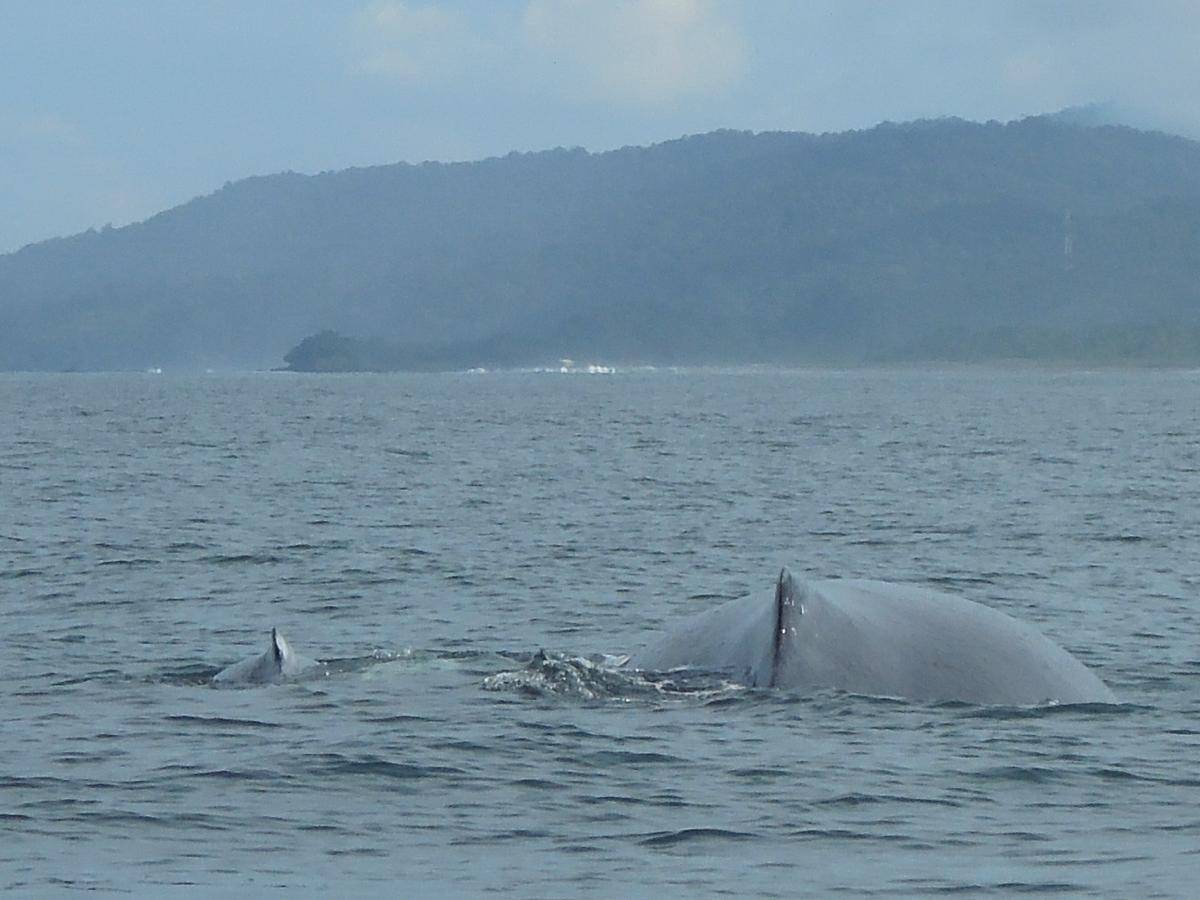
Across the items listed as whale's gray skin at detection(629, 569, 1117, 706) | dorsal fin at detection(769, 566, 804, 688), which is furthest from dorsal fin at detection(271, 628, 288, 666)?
dorsal fin at detection(769, 566, 804, 688)

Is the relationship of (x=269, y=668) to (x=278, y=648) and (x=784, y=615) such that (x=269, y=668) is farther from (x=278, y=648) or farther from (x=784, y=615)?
(x=784, y=615)

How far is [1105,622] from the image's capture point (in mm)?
20125

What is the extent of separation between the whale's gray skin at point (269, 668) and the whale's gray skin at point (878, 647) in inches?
131

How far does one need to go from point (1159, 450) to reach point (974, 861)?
46.8 metres

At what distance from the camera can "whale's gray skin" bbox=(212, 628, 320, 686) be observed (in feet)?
51.7

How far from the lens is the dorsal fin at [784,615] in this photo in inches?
488

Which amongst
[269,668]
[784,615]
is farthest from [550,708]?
[784,615]

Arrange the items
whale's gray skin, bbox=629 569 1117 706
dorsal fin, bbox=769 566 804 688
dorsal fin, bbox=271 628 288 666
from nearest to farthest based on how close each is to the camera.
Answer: dorsal fin, bbox=769 566 804 688
whale's gray skin, bbox=629 569 1117 706
dorsal fin, bbox=271 628 288 666

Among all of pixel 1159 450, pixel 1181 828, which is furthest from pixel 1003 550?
pixel 1159 450

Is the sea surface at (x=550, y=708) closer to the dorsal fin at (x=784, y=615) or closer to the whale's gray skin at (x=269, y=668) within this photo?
A: the whale's gray skin at (x=269, y=668)

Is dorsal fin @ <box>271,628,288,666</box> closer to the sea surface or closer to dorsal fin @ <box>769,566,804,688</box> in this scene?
the sea surface

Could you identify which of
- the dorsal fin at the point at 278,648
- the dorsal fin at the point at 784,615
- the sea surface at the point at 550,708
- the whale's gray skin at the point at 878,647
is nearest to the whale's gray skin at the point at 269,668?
the dorsal fin at the point at 278,648

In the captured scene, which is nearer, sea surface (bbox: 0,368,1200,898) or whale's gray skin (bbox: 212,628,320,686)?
sea surface (bbox: 0,368,1200,898)

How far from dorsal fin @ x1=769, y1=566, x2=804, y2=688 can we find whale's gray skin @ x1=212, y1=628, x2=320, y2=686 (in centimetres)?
436
